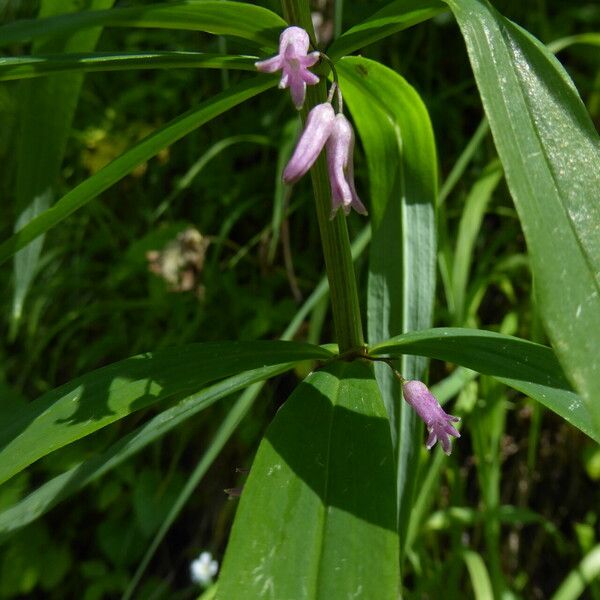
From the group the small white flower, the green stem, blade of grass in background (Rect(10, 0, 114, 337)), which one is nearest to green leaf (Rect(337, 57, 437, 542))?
the green stem

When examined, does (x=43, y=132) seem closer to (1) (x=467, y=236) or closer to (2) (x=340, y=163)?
(2) (x=340, y=163)

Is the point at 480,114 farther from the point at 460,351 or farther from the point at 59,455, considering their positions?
the point at 460,351

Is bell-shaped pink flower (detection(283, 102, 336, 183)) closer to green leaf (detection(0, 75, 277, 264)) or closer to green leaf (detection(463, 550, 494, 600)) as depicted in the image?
green leaf (detection(0, 75, 277, 264))

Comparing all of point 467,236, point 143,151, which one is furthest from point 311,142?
point 467,236

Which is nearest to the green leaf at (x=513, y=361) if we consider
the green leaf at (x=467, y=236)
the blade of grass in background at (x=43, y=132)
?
the blade of grass in background at (x=43, y=132)

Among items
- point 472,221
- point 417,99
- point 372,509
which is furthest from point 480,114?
A: point 372,509
